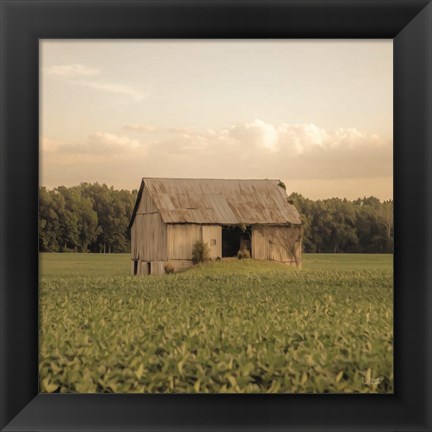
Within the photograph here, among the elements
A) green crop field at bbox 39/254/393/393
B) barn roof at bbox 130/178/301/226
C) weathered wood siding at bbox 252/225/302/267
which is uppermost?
barn roof at bbox 130/178/301/226

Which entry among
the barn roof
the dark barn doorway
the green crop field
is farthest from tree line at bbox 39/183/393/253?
the green crop field

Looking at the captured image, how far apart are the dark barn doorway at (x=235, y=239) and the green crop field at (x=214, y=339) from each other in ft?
20.2

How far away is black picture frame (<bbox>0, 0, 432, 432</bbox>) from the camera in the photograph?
3170mm

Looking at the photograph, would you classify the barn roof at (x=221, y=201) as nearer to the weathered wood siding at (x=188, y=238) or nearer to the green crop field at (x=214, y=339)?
the weathered wood siding at (x=188, y=238)

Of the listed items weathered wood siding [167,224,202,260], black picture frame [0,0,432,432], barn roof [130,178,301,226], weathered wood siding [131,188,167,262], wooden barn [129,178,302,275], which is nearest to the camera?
black picture frame [0,0,432,432]

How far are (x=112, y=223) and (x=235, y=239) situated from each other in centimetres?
351

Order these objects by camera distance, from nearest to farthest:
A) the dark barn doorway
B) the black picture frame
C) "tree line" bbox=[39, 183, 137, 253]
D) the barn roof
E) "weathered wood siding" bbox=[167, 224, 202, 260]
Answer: the black picture frame, "tree line" bbox=[39, 183, 137, 253], "weathered wood siding" bbox=[167, 224, 202, 260], the barn roof, the dark barn doorway

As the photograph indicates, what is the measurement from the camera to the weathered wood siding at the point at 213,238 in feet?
47.2

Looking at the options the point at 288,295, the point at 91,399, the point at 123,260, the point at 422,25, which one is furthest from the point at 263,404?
the point at 123,260

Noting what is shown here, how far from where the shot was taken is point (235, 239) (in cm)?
1557

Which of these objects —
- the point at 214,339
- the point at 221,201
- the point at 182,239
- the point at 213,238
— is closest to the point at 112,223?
the point at 182,239

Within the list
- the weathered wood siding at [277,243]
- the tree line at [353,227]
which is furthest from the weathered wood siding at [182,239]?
the tree line at [353,227]

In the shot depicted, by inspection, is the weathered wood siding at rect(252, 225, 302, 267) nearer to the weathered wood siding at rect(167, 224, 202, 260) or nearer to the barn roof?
the barn roof

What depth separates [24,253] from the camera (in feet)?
10.5
